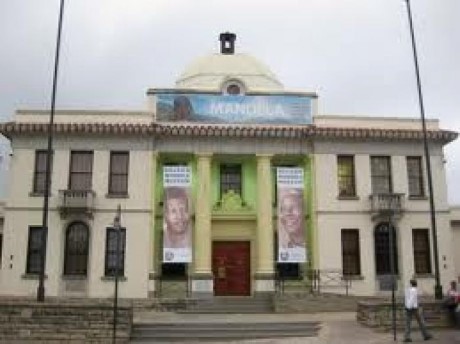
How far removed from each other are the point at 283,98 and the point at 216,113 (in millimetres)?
3227

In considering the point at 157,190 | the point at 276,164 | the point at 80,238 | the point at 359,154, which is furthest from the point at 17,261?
the point at 359,154

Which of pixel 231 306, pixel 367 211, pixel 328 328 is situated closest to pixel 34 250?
pixel 231 306

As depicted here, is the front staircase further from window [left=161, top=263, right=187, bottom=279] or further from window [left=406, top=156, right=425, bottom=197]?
window [left=406, top=156, right=425, bottom=197]

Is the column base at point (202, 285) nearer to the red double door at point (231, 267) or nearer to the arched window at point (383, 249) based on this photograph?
the red double door at point (231, 267)

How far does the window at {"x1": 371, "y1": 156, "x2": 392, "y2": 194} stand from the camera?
3167 centimetres

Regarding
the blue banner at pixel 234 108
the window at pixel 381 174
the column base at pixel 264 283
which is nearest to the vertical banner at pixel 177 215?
the blue banner at pixel 234 108

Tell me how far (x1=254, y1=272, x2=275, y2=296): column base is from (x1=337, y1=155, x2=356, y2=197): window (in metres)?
5.27

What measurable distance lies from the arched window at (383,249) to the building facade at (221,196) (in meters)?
0.06

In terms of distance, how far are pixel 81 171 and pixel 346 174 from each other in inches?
482

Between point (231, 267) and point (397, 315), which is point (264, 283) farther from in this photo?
point (397, 315)

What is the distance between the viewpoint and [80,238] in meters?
30.0

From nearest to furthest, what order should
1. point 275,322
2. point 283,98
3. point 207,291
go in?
point 275,322 → point 207,291 → point 283,98

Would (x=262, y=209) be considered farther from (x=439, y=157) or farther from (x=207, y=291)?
(x=439, y=157)

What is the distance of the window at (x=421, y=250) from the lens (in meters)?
31.1
